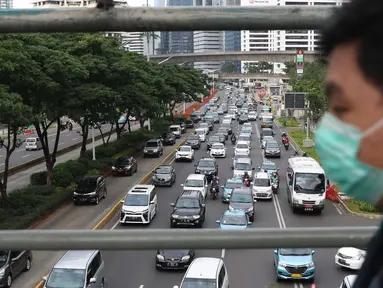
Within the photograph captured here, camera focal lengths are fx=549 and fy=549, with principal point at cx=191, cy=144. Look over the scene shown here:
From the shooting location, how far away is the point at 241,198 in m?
17.5

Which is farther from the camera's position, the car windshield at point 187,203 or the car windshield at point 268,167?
the car windshield at point 268,167

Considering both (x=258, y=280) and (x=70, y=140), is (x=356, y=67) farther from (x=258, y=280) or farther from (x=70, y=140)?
(x=70, y=140)

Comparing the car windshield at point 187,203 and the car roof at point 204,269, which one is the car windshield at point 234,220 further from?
the car roof at point 204,269

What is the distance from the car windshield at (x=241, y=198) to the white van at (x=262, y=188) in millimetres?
2144

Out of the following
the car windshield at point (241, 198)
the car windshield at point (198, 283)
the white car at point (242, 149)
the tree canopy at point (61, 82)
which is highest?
the tree canopy at point (61, 82)

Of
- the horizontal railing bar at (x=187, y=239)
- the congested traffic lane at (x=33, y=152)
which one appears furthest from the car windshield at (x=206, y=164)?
the horizontal railing bar at (x=187, y=239)

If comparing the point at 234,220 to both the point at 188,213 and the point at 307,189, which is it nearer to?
the point at 188,213

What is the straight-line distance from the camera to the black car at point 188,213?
15625 millimetres

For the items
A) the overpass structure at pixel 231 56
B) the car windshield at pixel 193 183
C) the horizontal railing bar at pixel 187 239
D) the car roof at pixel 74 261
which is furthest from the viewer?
the overpass structure at pixel 231 56

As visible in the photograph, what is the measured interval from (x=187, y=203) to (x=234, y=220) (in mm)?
2344

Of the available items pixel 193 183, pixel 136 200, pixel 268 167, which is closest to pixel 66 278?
pixel 136 200

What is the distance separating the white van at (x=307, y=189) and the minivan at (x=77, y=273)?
8434mm

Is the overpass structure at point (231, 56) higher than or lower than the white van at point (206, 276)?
higher

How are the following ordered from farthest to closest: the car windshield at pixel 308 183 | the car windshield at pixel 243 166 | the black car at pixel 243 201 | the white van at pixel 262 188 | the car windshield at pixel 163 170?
the car windshield at pixel 243 166 → the car windshield at pixel 163 170 → the white van at pixel 262 188 → the car windshield at pixel 308 183 → the black car at pixel 243 201
